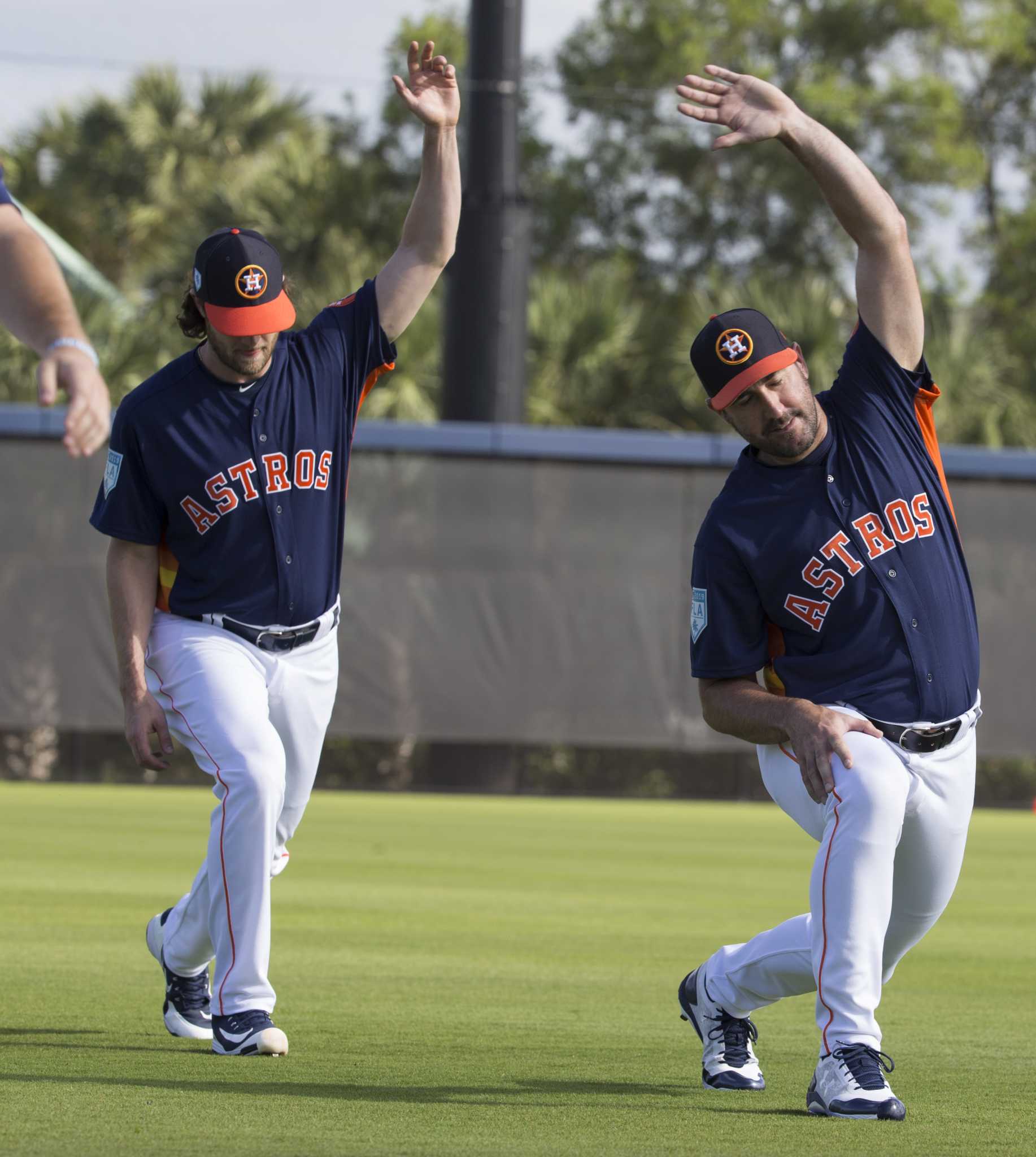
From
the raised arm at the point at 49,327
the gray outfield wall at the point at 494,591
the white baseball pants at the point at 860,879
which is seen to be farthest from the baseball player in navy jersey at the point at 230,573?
the gray outfield wall at the point at 494,591

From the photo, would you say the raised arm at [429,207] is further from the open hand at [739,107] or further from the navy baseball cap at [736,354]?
the navy baseball cap at [736,354]

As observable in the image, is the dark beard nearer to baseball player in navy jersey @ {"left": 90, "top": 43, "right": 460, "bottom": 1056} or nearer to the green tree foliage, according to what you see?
baseball player in navy jersey @ {"left": 90, "top": 43, "right": 460, "bottom": 1056}

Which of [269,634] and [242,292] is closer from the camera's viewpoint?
[242,292]

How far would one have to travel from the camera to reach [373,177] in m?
32.7

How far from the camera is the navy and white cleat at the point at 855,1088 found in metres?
4.50

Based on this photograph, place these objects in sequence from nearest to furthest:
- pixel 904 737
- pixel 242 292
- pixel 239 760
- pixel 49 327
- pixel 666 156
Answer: pixel 49 327
pixel 904 737
pixel 239 760
pixel 242 292
pixel 666 156

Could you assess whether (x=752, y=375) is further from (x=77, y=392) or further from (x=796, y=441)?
(x=77, y=392)

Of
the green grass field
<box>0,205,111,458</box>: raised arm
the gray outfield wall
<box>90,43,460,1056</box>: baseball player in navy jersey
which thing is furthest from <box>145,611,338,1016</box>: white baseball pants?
the gray outfield wall

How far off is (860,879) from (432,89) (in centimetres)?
290

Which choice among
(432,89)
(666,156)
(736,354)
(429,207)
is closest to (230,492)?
(429,207)

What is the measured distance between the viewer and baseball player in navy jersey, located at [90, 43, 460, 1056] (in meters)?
5.46

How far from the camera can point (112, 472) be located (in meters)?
5.75

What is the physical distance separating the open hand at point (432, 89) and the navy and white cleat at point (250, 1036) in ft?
9.02

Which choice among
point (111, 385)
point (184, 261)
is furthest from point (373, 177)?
point (111, 385)
